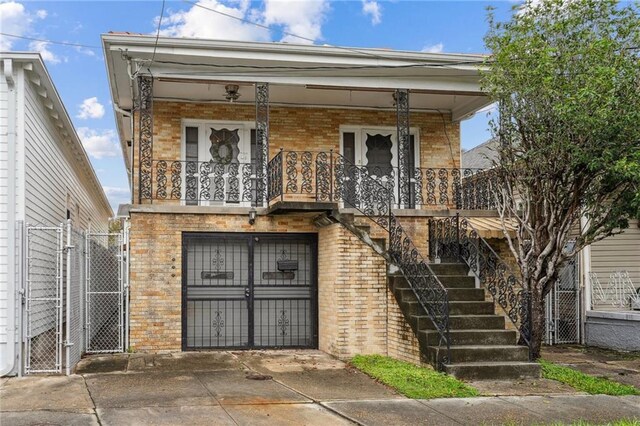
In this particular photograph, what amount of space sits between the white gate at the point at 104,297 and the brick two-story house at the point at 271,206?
302 millimetres

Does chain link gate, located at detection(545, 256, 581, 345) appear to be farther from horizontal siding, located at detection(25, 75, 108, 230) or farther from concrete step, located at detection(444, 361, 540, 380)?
horizontal siding, located at detection(25, 75, 108, 230)

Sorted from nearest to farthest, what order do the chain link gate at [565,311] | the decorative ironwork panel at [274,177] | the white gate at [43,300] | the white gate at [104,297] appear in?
1. the white gate at [43,300]
2. the white gate at [104,297]
3. the decorative ironwork panel at [274,177]
4. the chain link gate at [565,311]

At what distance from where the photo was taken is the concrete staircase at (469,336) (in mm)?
9734

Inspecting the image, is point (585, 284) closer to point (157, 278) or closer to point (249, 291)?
point (249, 291)

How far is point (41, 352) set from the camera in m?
11.0

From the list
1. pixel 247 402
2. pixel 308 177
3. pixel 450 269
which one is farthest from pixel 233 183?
pixel 247 402

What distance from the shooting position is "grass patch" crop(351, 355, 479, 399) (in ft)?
28.5

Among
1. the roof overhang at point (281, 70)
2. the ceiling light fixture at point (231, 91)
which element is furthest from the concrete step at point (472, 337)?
the ceiling light fixture at point (231, 91)

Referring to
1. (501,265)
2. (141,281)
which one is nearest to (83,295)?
(141,281)

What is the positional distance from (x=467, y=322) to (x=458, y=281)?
1229 mm

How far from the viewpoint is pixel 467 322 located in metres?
10.5

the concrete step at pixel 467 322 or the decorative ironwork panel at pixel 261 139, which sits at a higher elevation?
the decorative ironwork panel at pixel 261 139

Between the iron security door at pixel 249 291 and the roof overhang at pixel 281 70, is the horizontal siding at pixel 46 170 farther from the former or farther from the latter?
the iron security door at pixel 249 291

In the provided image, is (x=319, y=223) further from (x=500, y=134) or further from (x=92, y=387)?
(x=92, y=387)
